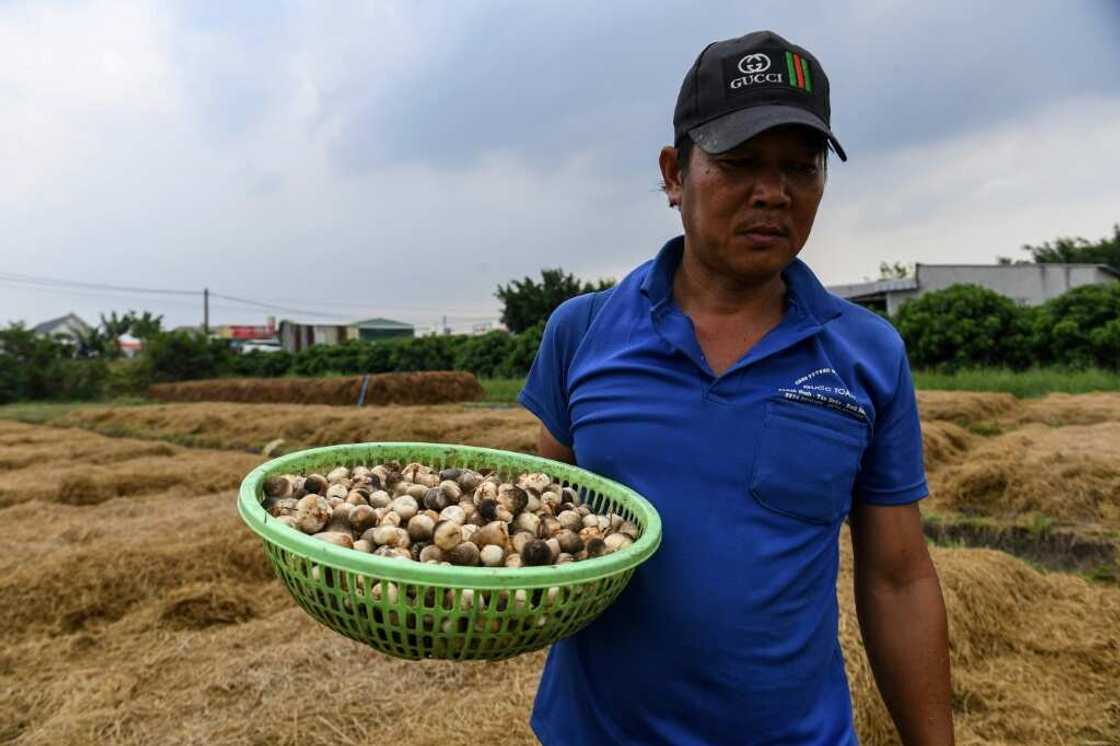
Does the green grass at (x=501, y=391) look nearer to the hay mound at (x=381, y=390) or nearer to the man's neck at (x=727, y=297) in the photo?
the hay mound at (x=381, y=390)

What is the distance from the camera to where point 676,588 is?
1459mm

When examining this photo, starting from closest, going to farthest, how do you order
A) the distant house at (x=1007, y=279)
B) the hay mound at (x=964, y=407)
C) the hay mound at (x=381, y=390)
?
the hay mound at (x=964, y=407)
the hay mound at (x=381, y=390)
the distant house at (x=1007, y=279)

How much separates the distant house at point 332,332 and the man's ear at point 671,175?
48.2m

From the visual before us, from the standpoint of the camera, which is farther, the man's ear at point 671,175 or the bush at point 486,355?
the bush at point 486,355

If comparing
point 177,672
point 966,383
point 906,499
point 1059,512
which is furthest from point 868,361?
point 966,383

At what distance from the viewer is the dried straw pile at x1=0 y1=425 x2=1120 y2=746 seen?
3.67 meters

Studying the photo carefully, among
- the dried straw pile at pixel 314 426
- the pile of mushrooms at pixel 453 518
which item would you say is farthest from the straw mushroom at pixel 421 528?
the dried straw pile at pixel 314 426

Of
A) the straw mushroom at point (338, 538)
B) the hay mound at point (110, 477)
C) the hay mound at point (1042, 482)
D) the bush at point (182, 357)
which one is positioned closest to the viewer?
the straw mushroom at point (338, 538)

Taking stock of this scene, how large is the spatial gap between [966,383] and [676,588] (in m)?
20.2

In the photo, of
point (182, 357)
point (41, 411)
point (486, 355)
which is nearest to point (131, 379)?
point (182, 357)

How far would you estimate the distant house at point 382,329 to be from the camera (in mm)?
78062

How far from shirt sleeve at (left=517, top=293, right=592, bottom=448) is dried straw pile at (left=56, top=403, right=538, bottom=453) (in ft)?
33.6

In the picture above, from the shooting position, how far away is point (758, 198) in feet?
4.74

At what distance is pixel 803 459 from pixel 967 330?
77.9ft
